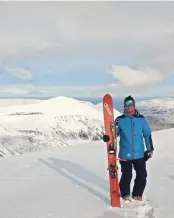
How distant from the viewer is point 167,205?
7504mm

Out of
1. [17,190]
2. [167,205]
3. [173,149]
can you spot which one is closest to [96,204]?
[167,205]

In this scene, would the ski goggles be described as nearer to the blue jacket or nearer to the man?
the man

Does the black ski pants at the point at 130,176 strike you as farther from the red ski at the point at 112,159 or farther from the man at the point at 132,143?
the red ski at the point at 112,159

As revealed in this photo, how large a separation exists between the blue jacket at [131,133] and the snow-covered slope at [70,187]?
3.25 feet

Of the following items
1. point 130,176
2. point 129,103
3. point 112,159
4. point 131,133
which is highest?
point 129,103

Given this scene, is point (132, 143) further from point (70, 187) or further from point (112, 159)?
point (70, 187)

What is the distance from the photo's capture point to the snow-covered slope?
7020 millimetres

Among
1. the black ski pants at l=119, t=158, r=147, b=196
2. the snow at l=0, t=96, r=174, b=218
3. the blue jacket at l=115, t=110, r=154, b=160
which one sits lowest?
the snow at l=0, t=96, r=174, b=218

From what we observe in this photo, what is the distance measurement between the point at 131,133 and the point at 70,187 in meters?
2.86

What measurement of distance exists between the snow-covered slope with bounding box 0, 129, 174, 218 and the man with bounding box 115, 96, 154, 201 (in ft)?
1.59

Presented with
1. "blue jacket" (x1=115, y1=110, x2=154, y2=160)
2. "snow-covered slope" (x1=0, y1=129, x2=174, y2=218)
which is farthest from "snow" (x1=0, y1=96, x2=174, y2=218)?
"blue jacket" (x1=115, y1=110, x2=154, y2=160)

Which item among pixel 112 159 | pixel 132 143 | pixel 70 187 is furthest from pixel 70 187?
pixel 132 143

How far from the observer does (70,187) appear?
9547mm

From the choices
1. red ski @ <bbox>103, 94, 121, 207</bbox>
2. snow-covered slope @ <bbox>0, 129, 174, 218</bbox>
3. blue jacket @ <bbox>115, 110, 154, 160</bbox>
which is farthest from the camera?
blue jacket @ <bbox>115, 110, 154, 160</bbox>
